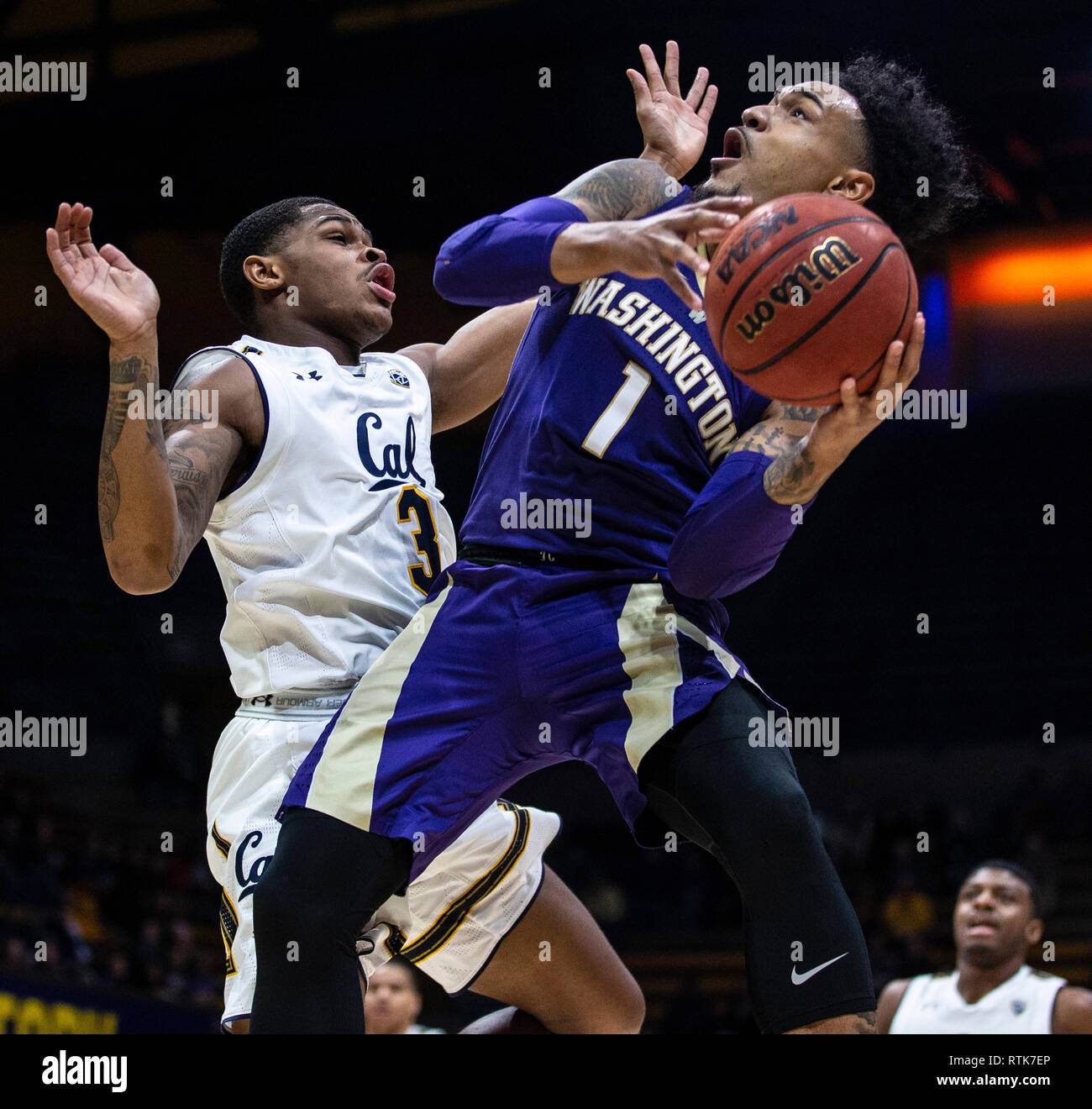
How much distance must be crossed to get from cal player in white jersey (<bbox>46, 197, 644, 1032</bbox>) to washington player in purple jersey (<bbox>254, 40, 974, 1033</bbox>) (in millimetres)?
441

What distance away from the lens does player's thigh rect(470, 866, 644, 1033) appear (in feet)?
10.6

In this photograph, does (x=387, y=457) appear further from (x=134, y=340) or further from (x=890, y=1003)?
(x=890, y=1003)

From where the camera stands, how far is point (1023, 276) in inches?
501

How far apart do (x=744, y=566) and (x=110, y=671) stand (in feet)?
34.5

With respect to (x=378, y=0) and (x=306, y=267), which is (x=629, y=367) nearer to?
(x=306, y=267)

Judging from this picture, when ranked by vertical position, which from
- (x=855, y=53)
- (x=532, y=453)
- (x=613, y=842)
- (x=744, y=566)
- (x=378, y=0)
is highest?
(x=378, y=0)

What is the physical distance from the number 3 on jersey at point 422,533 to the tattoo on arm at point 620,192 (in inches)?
34.5

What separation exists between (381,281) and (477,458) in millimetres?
8887

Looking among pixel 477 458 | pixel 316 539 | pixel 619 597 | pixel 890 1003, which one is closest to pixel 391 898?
pixel 316 539

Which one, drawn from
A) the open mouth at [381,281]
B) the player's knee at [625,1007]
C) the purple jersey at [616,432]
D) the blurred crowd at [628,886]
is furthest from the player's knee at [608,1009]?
the blurred crowd at [628,886]

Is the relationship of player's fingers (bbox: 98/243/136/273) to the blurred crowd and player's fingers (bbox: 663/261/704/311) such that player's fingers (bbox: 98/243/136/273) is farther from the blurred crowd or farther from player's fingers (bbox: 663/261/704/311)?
the blurred crowd

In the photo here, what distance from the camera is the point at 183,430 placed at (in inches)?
113

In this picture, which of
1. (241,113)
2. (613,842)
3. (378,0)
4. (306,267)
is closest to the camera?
(306,267)

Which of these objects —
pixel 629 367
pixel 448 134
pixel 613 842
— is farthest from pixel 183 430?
pixel 613 842
